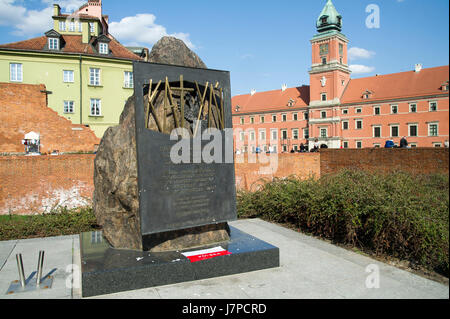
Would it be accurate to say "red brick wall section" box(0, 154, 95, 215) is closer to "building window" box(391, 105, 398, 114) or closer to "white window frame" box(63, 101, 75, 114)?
"white window frame" box(63, 101, 75, 114)

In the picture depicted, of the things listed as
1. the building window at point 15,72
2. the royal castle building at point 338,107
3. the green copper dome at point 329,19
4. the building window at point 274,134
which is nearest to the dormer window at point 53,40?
the building window at point 15,72

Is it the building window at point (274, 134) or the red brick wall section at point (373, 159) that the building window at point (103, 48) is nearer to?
the red brick wall section at point (373, 159)

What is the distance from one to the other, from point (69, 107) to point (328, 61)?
143 feet

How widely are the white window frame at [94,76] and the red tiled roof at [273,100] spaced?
39.5m

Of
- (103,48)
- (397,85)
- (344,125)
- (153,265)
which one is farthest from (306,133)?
(153,265)

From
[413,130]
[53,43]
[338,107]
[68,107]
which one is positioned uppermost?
[53,43]

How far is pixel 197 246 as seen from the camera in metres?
5.71

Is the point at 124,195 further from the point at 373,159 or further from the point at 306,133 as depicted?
the point at 306,133

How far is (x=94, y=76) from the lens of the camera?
2841cm

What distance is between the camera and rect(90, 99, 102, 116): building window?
2836cm

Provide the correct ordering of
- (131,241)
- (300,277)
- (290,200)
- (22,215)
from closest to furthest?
1. (300,277)
2. (131,241)
3. (290,200)
4. (22,215)

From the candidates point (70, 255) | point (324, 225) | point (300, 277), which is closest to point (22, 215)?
point (70, 255)
